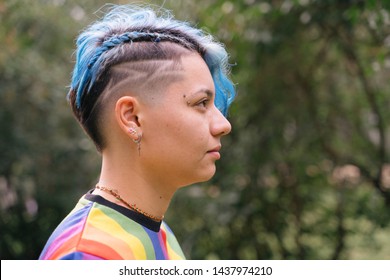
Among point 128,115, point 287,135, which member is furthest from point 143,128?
point 287,135

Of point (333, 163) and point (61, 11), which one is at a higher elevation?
Answer: point (61, 11)

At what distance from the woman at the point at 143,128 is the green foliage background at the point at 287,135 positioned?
2.60 meters

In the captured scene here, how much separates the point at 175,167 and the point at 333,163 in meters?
3.51

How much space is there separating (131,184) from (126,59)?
30cm

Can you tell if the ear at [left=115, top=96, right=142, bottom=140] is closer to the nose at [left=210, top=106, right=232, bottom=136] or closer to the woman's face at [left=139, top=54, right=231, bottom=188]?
the woman's face at [left=139, top=54, right=231, bottom=188]

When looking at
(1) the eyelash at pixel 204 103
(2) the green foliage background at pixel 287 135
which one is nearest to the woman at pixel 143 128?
(1) the eyelash at pixel 204 103

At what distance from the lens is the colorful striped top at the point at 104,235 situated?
135cm

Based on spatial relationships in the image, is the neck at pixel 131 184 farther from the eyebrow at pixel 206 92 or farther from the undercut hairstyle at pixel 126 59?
the eyebrow at pixel 206 92

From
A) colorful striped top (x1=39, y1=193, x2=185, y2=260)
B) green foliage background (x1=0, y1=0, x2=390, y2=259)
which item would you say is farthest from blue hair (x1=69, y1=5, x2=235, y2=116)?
green foliage background (x1=0, y1=0, x2=390, y2=259)

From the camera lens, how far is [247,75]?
4.79 meters

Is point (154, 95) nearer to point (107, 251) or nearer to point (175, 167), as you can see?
point (175, 167)

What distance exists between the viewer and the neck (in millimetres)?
1510

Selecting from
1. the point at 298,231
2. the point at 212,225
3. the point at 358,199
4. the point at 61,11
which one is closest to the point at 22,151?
the point at 61,11

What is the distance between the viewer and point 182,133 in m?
1.48
